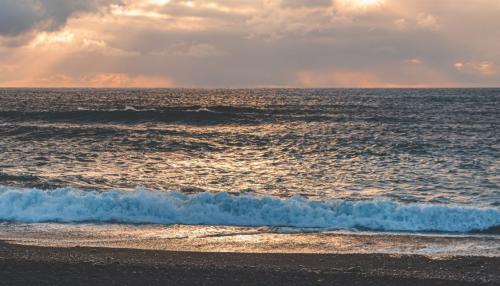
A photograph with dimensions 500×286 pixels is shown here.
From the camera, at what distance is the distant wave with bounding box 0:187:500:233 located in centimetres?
1449

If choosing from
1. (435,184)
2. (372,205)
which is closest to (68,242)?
(372,205)

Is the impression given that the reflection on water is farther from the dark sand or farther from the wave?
the dark sand

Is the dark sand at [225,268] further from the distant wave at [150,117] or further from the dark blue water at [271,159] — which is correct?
the distant wave at [150,117]

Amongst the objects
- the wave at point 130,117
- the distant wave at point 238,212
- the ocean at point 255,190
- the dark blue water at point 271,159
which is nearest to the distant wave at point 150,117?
the wave at point 130,117

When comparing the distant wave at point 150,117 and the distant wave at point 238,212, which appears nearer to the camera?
the distant wave at point 238,212

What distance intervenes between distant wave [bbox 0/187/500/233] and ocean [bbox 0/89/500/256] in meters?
0.03

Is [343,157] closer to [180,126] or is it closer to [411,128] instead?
[411,128]

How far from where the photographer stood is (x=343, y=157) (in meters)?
25.9

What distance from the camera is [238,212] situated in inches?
596

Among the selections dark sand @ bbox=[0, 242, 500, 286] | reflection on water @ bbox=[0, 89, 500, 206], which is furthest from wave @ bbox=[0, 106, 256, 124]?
dark sand @ bbox=[0, 242, 500, 286]

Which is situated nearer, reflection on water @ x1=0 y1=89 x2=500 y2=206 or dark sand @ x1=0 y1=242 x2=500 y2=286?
dark sand @ x1=0 y1=242 x2=500 y2=286

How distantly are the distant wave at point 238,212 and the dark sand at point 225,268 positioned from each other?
12.0 feet

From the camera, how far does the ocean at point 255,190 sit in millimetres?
12844

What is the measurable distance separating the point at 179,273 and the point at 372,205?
730cm
